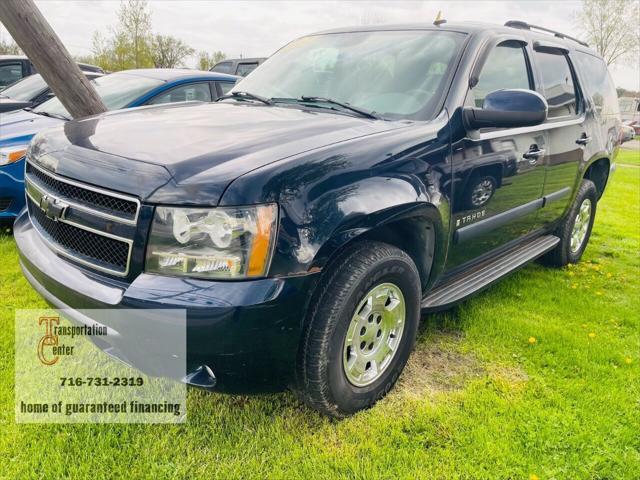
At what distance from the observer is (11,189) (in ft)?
14.0

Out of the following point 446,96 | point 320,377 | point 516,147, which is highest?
point 446,96

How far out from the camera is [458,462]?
213cm

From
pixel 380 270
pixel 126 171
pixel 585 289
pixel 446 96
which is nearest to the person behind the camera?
pixel 126 171

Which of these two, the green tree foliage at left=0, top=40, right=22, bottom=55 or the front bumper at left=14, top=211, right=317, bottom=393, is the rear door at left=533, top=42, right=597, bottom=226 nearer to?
the front bumper at left=14, top=211, right=317, bottom=393

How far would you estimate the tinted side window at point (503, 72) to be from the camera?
2.94 metres

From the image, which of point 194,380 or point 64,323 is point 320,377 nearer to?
point 194,380

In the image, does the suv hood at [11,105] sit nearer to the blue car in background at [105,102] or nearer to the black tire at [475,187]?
the blue car in background at [105,102]

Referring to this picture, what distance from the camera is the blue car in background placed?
4266mm

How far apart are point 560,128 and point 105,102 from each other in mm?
4158

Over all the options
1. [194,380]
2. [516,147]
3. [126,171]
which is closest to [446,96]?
[516,147]

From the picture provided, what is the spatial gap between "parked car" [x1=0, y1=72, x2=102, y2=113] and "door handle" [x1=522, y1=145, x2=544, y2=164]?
198 inches

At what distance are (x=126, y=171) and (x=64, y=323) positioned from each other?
1377 millimetres

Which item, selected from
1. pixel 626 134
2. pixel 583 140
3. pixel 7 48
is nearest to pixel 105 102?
pixel 583 140

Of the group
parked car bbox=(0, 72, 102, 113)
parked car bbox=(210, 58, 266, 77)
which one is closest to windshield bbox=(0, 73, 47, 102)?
parked car bbox=(0, 72, 102, 113)
